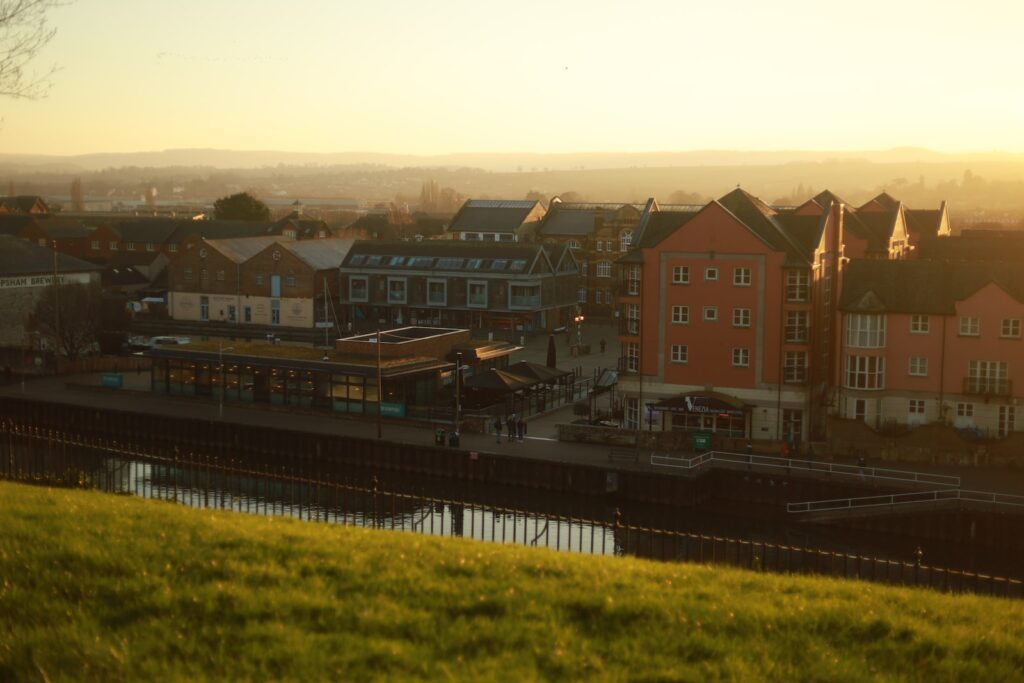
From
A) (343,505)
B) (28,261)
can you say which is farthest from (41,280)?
(343,505)

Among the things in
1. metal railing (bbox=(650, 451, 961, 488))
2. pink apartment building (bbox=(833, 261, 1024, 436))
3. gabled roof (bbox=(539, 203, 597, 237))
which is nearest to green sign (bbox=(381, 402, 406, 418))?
metal railing (bbox=(650, 451, 961, 488))

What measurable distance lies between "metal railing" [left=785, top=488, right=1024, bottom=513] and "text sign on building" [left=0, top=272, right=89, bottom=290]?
46.0 metres

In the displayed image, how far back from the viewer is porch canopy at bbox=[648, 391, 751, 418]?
1703 inches

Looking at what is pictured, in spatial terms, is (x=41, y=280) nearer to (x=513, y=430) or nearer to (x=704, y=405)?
(x=513, y=430)

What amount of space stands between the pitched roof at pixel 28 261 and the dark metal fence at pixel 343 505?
21498mm

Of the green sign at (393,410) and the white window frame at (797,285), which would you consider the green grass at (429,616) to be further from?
the green sign at (393,410)

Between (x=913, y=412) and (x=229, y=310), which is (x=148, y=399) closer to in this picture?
(x=229, y=310)

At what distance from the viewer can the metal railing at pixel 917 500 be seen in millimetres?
34656

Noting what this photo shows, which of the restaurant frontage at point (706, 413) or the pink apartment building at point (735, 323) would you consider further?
the pink apartment building at point (735, 323)

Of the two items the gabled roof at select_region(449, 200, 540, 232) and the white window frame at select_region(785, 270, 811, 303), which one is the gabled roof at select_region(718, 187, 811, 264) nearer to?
the white window frame at select_region(785, 270, 811, 303)

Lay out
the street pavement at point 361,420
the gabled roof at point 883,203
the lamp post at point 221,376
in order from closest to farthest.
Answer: the street pavement at point 361,420 → the lamp post at point 221,376 → the gabled roof at point 883,203

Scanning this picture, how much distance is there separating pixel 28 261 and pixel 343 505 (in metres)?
39.9

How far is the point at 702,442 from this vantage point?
137 ft

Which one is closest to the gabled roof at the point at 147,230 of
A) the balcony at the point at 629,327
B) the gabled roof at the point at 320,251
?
the gabled roof at the point at 320,251
